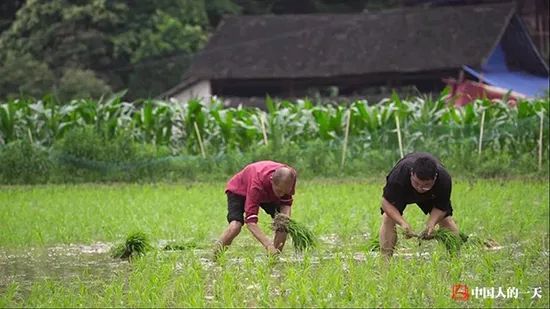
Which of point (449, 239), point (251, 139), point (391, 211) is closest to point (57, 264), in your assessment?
point (391, 211)

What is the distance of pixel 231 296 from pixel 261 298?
0.21 meters

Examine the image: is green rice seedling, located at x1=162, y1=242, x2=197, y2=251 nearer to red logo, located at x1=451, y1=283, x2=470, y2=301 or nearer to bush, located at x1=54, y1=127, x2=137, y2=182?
red logo, located at x1=451, y1=283, x2=470, y2=301

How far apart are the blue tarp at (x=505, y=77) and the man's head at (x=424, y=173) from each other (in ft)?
69.5

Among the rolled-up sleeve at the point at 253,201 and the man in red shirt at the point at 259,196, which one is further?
the rolled-up sleeve at the point at 253,201

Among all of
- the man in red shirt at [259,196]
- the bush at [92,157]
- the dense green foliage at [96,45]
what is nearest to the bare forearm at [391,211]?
the man in red shirt at [259,196]

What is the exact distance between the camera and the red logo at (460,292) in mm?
6912

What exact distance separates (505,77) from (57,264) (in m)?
23.0

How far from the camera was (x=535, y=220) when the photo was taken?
11.8 metres

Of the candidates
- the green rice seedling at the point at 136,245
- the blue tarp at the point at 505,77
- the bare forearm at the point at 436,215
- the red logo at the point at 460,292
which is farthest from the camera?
the blue tarp at the point at 505,77

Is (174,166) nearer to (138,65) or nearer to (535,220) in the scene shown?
(535,220)

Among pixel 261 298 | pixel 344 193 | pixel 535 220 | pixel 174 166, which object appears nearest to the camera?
pixel 261 298

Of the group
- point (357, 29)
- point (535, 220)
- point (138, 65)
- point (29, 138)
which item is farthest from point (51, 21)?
point (535, 220)

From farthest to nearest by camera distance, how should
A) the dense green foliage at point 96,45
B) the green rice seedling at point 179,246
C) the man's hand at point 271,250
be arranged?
1. the dense green foliage at point 96,45
2. the green rice seedling at point 179,246
3. the man's hand at point 271,250

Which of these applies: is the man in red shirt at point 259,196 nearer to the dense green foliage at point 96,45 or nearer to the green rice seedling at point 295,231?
the green rice seedling at point 295,231
